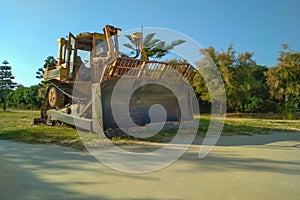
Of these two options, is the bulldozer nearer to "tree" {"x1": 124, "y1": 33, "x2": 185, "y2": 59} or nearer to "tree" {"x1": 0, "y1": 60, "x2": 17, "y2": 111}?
"tree" {"x1": 124, "y1": 33, "x2": 185, "y2": 59}

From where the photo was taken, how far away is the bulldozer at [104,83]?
6270 mm

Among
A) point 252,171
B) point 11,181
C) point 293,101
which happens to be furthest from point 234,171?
point 293,101

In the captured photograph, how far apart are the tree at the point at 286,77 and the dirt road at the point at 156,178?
14.7 metres

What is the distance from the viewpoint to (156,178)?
10.5 ft

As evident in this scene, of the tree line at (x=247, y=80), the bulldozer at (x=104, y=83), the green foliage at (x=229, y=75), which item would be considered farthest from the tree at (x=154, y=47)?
the bulldozer at (x=104, y=83)

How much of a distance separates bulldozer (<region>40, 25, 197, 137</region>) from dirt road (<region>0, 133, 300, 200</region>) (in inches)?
76.4

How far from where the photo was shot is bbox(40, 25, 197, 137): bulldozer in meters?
6.27

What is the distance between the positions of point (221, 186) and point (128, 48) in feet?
20.8

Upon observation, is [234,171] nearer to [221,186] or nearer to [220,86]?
[221,186]

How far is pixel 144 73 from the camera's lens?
6793 mm

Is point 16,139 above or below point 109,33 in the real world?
below

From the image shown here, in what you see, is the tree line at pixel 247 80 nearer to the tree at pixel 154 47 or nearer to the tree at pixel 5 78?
the tree at pixel 154 47

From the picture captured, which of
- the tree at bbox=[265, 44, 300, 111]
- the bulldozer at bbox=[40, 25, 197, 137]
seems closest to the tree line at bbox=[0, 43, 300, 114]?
the tree at bbox=[265, 44, 300, 111]

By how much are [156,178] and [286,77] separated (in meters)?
17.4
